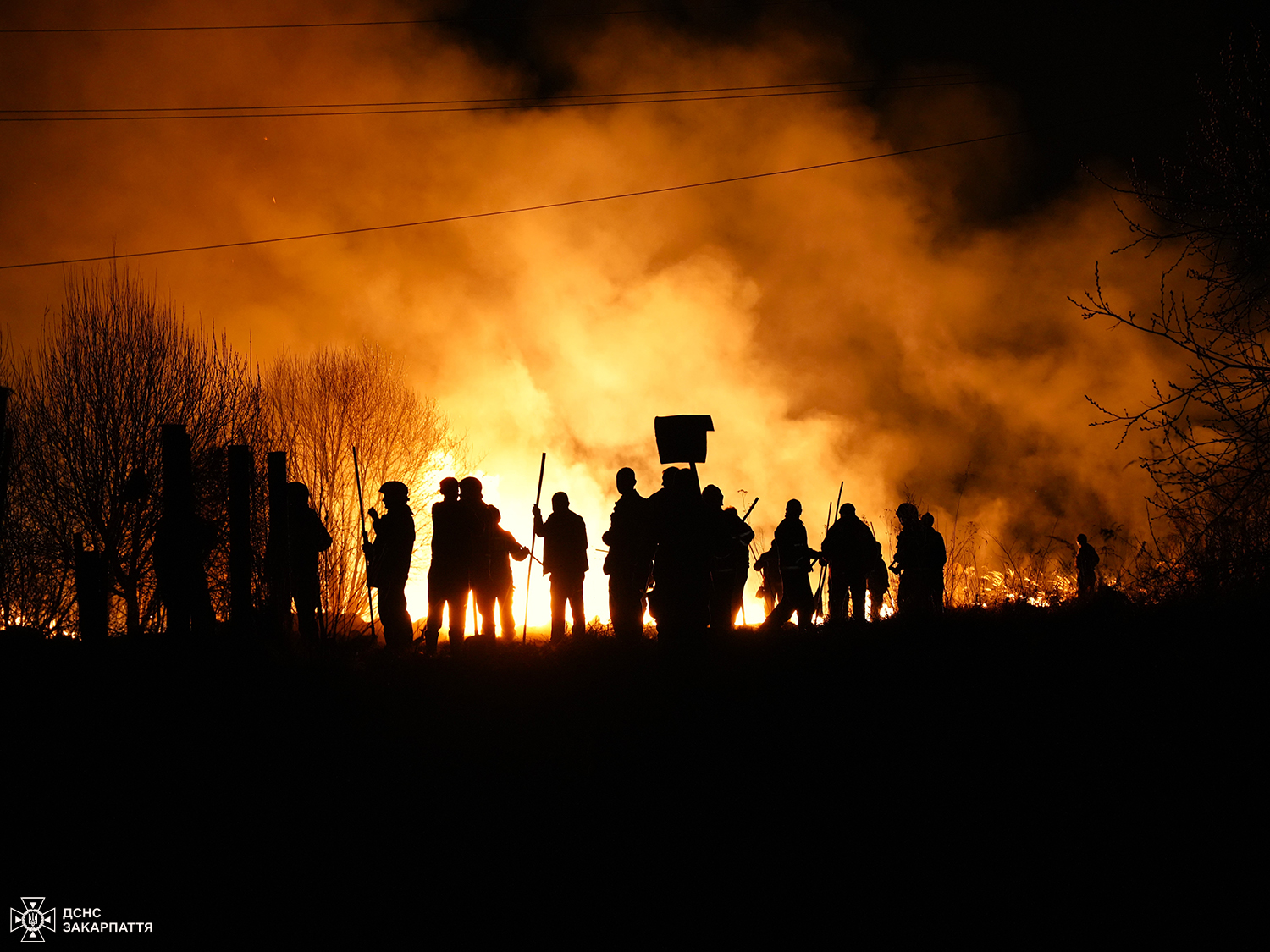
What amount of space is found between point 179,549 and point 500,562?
11.5 ft

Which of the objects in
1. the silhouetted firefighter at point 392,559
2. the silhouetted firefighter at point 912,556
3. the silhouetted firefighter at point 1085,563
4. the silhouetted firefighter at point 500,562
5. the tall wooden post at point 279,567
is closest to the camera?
the tall wooden post at point 279,567

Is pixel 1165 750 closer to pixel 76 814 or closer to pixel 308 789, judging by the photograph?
pixel 308 789

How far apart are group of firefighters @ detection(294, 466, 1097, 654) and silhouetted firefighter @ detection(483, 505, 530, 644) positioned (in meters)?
0.02

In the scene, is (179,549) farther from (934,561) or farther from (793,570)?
(934,561)

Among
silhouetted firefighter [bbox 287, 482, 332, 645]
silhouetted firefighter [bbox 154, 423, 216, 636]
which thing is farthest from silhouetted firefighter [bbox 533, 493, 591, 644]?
silhouetted firefighter [bbox 154, 423, 216, 636]

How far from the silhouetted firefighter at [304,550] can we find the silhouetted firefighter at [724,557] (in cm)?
461

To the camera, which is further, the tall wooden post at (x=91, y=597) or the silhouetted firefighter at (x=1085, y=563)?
the silhouetted firefighter at (x=1085, y=563)

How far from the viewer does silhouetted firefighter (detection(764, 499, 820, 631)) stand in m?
10.1

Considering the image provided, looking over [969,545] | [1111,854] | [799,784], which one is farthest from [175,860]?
[969,545]

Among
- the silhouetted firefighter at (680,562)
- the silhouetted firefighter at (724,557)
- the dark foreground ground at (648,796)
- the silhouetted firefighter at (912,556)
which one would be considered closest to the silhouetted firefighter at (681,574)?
the silhouetted firefighter at (680,562)

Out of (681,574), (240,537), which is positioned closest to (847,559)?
(681,574)

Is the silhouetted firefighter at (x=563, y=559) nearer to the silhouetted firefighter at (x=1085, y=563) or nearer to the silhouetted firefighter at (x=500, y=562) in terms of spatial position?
the silhouetted firefighter at (x=500, y=562)

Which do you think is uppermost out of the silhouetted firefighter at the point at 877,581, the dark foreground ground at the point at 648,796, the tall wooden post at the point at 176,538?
the tall wooden post at the point at 176,538

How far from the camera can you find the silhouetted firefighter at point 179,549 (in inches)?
278
